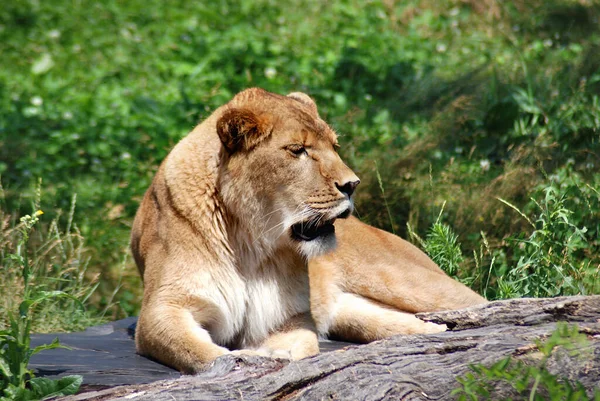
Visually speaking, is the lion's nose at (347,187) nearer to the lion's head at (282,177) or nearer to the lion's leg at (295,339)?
the lion's head at (282,177)

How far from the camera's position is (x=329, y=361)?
2818 mm

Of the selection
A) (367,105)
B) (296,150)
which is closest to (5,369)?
(296,150)

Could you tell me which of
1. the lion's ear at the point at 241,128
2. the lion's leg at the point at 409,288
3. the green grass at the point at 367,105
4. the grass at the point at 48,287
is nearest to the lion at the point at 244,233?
the lion's ear at the point at 241,128

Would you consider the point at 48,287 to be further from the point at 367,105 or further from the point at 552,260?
the point at 367,105

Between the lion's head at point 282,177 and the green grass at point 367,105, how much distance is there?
98cm

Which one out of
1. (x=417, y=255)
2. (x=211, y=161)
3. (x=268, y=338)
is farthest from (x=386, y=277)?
(x=211, y=161)

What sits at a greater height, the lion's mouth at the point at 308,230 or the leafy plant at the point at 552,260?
the lion's mouth at the point at 308,230

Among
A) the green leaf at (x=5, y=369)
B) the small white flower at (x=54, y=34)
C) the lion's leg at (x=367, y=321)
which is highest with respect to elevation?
the small white flower at (x=54, y=34)

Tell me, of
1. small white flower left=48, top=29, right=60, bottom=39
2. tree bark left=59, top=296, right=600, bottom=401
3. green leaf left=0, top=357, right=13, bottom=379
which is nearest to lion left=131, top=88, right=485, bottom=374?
tree bark left=59, top=296, right=600, bottom=401

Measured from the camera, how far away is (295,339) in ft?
13.0

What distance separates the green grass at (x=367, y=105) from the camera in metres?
5.33

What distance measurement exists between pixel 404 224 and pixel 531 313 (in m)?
2.78

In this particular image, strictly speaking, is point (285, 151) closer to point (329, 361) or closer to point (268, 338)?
point (268, 338)

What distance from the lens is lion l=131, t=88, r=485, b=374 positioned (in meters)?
3.78
